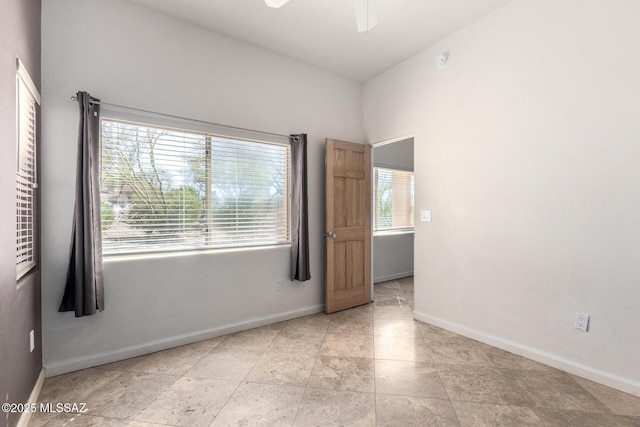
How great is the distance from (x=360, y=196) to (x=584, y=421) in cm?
272

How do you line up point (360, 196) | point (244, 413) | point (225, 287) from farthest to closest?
point (360, 196), point (225, 287), point (244, 413)

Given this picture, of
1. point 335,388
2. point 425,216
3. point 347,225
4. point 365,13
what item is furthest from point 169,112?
point 425,216

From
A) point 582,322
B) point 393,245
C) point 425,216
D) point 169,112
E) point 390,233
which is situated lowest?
point 582,322

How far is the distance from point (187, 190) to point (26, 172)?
3.55 feet

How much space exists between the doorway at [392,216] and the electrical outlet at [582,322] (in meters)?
2.61

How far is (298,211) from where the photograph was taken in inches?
129

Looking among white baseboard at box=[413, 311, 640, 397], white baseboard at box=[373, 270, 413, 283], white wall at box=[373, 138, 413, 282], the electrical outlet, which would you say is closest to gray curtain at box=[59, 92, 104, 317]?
white baseboard at box=[413, 311, 640, 397]

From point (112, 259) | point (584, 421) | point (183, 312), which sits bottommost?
point (584, 421)

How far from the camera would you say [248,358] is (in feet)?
7.91

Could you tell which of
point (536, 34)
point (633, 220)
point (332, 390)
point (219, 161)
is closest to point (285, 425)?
point (332, 390)

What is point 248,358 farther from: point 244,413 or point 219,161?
point 219,161

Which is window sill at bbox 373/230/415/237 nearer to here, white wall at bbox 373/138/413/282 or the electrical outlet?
white wall at bbox 373/138/413/282

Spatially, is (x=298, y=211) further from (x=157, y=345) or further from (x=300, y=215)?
(x=157, y=345)

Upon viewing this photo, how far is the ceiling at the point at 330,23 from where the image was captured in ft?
8.16
